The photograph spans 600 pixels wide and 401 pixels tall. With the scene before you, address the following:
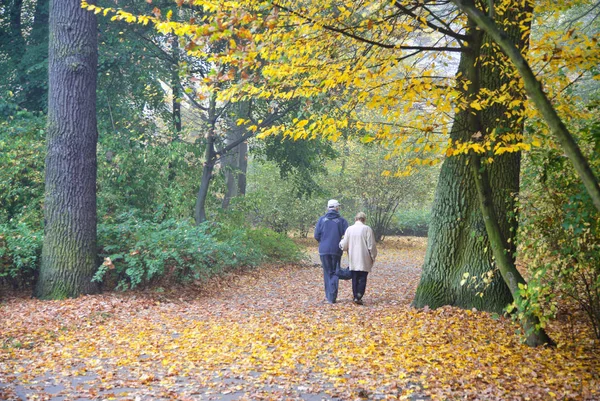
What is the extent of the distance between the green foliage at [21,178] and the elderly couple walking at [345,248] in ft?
19.2

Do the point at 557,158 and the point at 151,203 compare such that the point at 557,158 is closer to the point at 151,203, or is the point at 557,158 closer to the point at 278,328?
the point at 278,328

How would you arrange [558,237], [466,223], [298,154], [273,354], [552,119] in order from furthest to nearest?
[298,154] → [466,223] → [273,354] → [558,237] → [552,119]

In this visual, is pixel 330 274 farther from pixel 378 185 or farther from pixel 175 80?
pixel 378 185

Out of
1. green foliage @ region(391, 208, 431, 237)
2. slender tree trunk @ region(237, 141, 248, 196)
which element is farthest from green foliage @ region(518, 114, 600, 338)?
green foliage @ region(391, 208, 431, 237)

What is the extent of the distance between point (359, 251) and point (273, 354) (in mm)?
3986

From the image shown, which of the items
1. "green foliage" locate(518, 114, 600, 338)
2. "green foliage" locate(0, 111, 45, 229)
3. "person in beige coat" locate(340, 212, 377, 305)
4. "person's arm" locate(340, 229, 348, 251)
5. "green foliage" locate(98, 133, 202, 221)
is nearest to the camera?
"green foliage" locate(518, 114, 600, 338)

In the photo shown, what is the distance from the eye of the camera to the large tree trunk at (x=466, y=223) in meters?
8.63

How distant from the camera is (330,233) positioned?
35.9ft

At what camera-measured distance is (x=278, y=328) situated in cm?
862

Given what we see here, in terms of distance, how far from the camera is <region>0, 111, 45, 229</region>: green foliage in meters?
12.5

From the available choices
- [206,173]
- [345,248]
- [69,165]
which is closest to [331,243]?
[345,248]

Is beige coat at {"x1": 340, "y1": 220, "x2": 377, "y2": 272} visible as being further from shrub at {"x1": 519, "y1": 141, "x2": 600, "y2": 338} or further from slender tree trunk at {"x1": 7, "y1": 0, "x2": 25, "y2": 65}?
slender tree trunk at {"x1": 7, "y1": 0, "x2": 25, "y2": 65}

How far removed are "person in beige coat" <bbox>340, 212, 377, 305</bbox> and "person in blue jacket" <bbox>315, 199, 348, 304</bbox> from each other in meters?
0.15

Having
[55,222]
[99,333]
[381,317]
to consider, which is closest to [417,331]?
[381,317]
